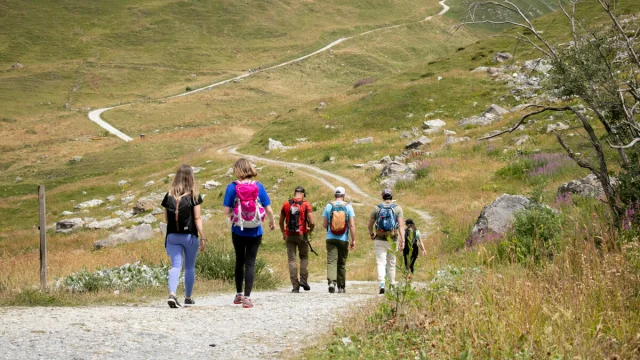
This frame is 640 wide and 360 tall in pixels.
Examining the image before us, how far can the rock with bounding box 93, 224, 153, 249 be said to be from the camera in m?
27.1

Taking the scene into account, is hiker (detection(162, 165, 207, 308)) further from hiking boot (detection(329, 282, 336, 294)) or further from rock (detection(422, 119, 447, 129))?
rock (detection(422, 119, 447, 129))

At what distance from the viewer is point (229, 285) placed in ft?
45.5

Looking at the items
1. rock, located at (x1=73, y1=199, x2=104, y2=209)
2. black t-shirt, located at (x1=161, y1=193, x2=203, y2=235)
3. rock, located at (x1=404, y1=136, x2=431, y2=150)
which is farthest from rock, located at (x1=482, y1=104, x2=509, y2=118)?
black t-shirt, located at (x1=161, y1=193, x2=203, y2=235)

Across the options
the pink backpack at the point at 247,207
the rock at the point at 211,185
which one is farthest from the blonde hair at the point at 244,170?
the rock at the point at 211,185

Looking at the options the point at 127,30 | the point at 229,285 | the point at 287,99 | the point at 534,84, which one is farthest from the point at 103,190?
the point at 127,30

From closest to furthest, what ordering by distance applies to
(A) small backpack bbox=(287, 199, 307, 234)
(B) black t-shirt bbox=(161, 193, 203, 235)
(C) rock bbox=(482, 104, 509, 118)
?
(B) black t-shirt bbox=(161, 193, 203, 235) < (A) small backpack bbox=(287, 199, 307, 234) < (C) rock bbox=(482, 104, 509, 118)

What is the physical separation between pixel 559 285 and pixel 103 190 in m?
44.9

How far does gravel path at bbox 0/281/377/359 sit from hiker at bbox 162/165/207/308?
2.47 ft

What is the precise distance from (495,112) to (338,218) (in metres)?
33.0

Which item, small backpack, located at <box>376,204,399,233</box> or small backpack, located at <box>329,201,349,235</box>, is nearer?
small backpack, located at <box>376,204,399,233</box>

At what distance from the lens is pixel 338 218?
12742mm

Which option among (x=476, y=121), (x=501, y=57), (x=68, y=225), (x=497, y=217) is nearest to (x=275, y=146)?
(x=476, y=121)

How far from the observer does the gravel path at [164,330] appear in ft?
22.9

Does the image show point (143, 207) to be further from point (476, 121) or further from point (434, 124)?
point (476, 121)
